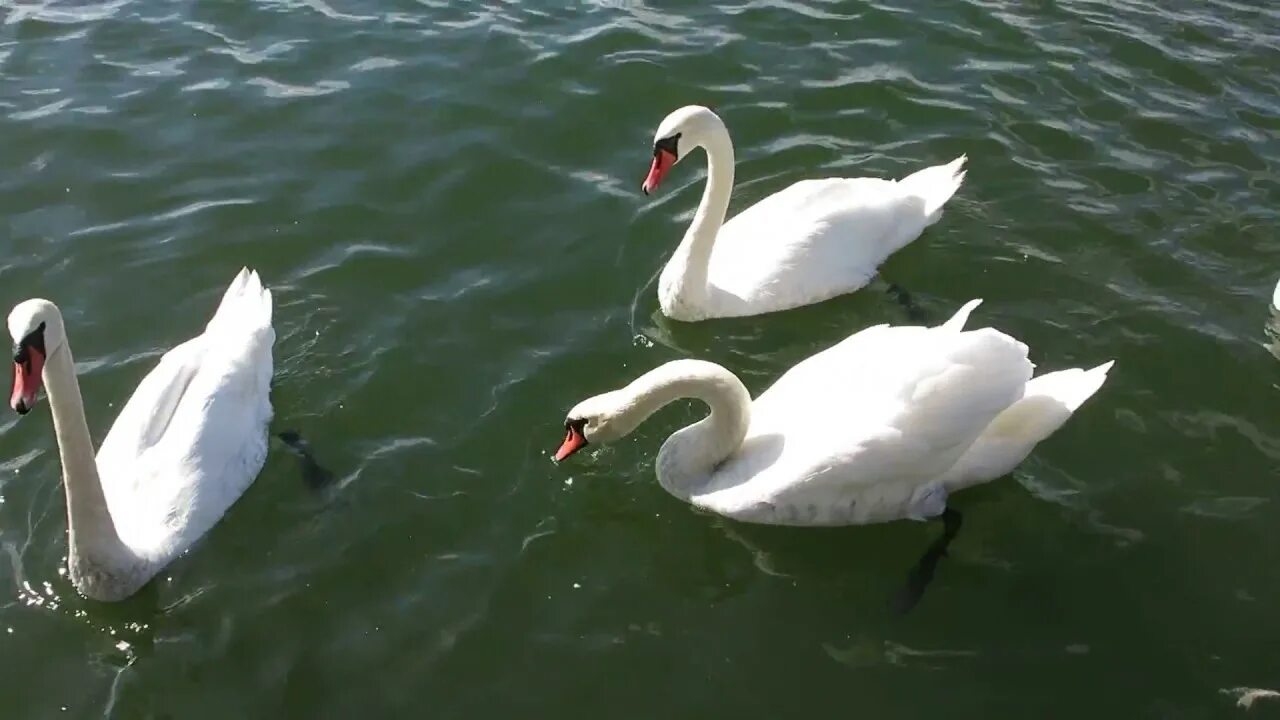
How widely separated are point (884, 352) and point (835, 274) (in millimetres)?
1662

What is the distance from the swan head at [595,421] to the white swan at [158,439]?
1750 mm

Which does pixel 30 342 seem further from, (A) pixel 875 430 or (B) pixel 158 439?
(A) pixel 875 430

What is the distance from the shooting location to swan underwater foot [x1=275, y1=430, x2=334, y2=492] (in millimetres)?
6578

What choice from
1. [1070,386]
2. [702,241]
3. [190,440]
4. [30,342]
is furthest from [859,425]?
[30,342]

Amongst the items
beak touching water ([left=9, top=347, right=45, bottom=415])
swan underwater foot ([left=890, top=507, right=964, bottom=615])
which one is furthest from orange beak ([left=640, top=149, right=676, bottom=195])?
beak touching water ([left=9, top=347, right=45, bottom=415])

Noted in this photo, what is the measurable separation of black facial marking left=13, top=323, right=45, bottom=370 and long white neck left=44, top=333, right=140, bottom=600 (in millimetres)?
131

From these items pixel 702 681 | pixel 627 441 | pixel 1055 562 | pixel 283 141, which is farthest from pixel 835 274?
pixel 283 141

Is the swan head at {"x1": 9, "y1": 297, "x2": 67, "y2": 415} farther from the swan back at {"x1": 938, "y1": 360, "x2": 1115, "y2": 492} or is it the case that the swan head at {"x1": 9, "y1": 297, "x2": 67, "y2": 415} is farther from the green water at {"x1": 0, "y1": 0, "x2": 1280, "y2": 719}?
the swan back at {"x1": 938, "y1": 360, "x2": 1115, "y2": 492}

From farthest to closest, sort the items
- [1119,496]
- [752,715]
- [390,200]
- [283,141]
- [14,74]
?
[14,74], [283,141], [390,200], [1119,496], [752,715]

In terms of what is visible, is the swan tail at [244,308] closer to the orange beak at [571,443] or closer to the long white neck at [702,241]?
the orange beak at [571,443]

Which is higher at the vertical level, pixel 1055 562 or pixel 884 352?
pixel 884 352

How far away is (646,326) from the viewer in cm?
779

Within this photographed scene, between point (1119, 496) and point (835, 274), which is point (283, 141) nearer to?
point (835, 274)

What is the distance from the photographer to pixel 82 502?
5.57m
